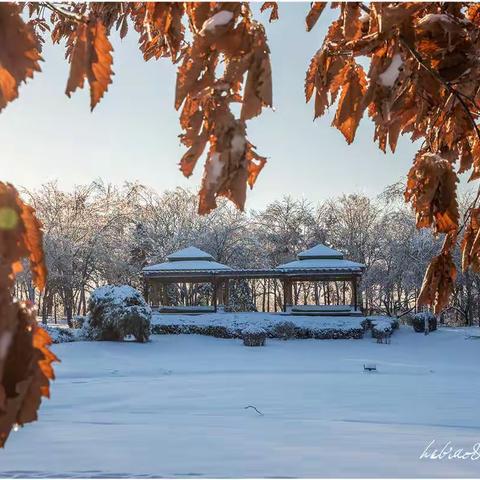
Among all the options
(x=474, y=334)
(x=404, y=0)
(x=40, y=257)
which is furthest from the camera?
(x=474, y=334)

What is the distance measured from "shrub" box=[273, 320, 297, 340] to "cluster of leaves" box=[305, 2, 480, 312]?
22.1 metres

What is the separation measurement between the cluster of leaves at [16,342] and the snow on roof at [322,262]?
2639 cm

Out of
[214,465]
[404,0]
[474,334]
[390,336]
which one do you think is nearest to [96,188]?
[390,336]

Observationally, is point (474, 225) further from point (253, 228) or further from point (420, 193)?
point (253, 228)

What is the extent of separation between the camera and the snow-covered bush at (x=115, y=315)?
1973 cm

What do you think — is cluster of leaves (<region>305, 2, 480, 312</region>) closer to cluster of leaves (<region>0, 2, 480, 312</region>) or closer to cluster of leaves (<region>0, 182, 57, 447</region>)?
cluster of leaves (<region>0, 2, 480, 312</region>)

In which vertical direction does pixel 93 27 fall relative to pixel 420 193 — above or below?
above

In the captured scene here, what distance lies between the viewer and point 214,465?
12.4 ft

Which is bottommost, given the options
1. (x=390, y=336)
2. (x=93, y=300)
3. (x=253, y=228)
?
(x=390, y=336)

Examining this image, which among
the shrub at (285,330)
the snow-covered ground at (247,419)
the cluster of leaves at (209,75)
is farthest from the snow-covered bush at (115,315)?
the cluster of leaves at (209,75)

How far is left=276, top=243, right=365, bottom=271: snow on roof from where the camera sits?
88.4ft

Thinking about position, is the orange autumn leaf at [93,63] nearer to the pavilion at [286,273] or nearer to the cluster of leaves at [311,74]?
the cluster of leaves at [311,74]

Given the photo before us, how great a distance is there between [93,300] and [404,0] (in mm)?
19691

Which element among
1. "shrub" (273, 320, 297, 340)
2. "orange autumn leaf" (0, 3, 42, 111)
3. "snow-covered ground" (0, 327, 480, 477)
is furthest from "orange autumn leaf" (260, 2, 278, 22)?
"shrub" (273, 320, 297, 340)
